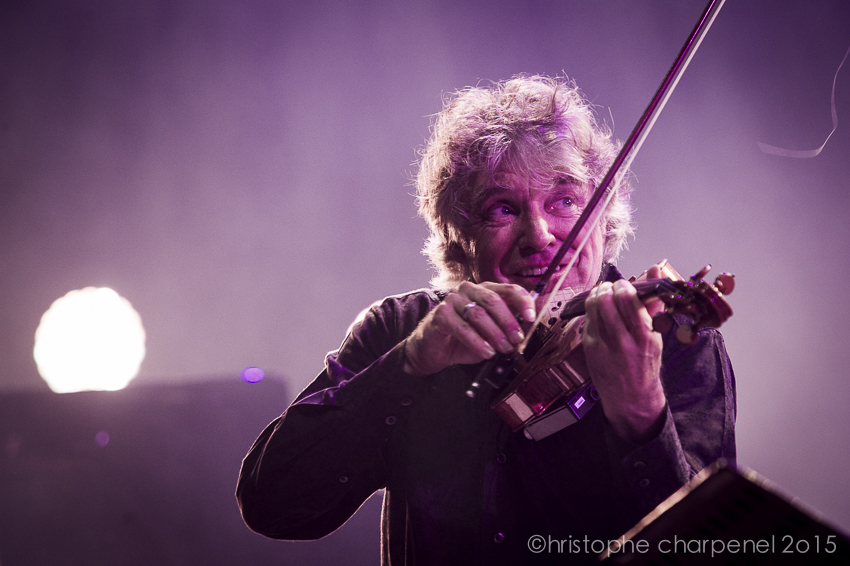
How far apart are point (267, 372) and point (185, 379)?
48cm

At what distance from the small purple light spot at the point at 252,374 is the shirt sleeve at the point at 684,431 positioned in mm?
2307

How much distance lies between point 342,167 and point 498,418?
212 centimetres

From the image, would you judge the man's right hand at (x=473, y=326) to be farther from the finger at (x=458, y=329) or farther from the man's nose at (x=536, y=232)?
the man's nose at (x=536, y=232)

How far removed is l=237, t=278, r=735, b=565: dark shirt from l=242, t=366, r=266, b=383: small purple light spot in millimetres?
1567

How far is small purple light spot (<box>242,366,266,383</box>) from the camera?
3023 millimetres

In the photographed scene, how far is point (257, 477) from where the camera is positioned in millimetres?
1395

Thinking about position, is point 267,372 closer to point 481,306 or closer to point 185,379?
point 185,379

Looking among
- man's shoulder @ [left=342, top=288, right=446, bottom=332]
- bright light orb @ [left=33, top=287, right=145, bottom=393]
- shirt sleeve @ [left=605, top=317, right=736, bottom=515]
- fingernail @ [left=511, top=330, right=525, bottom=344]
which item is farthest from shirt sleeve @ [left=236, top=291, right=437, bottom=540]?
Answer: bright light orb @ [left=33, top=287, right=145, bottom=393]

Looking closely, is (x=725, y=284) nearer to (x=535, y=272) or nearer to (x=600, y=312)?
(x=600, y=312)

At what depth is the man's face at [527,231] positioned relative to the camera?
166cm

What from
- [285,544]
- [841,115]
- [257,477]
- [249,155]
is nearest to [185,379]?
[285,544]

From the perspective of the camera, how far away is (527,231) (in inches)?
66.1

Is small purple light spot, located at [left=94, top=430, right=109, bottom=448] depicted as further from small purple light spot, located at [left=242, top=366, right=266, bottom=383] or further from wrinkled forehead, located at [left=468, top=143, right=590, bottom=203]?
wrinkled forehead, located at [left=468, top=143, right=590, bottom=203]

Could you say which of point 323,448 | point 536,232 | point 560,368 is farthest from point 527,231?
point 323,448
